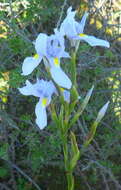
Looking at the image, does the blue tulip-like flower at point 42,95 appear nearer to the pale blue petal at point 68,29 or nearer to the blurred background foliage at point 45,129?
the pale blue petal at point 68,29

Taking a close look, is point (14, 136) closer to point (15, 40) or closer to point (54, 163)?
point (54, 163)

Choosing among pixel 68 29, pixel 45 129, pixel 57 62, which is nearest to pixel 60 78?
pixel 57 62

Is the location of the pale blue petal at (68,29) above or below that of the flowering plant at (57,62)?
→ above

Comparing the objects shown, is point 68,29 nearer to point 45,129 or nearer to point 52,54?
point 52,54

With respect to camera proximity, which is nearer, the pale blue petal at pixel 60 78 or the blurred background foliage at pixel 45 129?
the pale blue petal at pixel 60 78

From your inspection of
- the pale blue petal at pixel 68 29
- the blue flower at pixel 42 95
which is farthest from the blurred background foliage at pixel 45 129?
the pale blue petal at pixel 68 29

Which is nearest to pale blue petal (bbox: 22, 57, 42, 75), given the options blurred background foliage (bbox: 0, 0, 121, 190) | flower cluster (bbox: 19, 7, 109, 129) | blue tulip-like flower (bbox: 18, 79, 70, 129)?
flower cluster (bbox: 19, 7, 109, 129)
